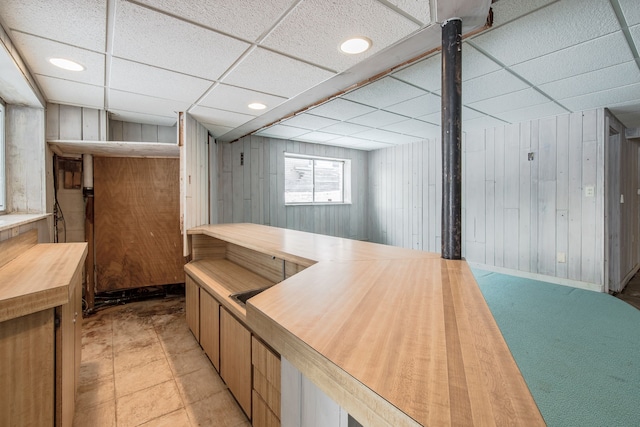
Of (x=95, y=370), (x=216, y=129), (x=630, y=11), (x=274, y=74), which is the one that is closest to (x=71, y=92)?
(x=216, y=129)

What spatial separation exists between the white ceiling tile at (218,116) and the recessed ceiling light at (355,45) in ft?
6.06

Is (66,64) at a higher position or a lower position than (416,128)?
lower

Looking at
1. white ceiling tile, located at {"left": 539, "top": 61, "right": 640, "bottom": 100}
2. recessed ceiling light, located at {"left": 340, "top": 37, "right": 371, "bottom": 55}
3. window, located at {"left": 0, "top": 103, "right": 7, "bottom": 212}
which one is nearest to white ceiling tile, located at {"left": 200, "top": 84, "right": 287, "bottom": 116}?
recessed ceiling light, located at {"left": 340, "top": 37, "right": 371, "bottom": 55}

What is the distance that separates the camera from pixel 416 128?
4707mm

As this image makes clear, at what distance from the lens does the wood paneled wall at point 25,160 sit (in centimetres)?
270

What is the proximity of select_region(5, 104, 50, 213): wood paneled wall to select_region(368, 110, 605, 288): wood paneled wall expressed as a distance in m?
5.60

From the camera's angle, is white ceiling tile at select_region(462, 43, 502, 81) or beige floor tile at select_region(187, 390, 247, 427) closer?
beige floor tile at select_region(187, 390, 247, 427)

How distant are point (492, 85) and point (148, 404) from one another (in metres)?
4.10

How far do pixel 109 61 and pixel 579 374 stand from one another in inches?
161

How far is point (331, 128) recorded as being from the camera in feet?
15.5

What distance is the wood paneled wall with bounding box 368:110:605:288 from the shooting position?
12.7 ft

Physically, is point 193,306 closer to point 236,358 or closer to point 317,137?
point 236,358

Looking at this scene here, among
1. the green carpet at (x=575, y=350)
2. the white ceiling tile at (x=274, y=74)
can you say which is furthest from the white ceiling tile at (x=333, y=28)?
the green carpet at (x=575, y=350)

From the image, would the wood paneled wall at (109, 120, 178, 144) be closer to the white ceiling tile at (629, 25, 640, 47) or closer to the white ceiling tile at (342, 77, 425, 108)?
the white ceiling tile at (342, 77, 425, 108)
